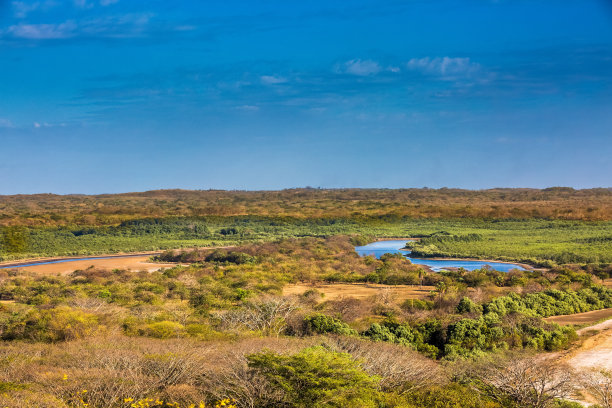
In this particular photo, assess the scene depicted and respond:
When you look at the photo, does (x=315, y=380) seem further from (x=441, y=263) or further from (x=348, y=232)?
(x=348, y=232)

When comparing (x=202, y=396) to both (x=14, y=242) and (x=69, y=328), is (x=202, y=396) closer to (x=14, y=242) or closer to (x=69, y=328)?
(x=69, y=328)

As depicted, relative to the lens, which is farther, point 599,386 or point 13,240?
point 13,240

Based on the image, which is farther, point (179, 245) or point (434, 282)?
point (179, 245)

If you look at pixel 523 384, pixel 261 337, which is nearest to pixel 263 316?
pixel 261 337

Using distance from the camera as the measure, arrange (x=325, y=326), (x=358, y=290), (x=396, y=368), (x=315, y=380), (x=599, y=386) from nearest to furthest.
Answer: (x=315, y=380), (x=396, y=368), (x=599, y=386), (x=325, y=326), (x=358, y=290)

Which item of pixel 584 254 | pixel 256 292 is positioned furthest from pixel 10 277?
pixel 584 254

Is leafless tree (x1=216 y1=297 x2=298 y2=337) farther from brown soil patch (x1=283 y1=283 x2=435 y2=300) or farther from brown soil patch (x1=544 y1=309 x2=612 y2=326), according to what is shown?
brown soil patch (x1=544 y1=309 x2=612 y2=326)

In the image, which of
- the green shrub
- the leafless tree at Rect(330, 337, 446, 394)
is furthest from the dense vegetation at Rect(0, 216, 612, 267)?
the leafless tree at Rect(330, 337, 446, 394)
